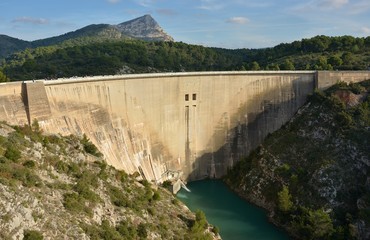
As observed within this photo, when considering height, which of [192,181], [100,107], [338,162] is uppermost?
[100,107]

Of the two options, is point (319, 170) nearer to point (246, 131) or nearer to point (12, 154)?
point (246, 131)

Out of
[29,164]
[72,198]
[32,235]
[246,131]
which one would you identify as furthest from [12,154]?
[246,131]

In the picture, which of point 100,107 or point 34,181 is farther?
point 100,107

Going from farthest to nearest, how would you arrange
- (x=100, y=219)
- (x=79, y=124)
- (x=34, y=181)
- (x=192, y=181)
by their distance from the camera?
1. (x=192, y=181)
2. (x=79, y=124)
3. (x=100, y=219)
4. (x=34, y=181)

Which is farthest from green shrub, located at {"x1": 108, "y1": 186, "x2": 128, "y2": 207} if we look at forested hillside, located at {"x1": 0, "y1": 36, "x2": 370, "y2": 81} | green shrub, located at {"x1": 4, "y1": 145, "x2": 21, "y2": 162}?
forested hillside, located at {"x1": 0, "y1": 36, "x2": 370, "y2": 81}

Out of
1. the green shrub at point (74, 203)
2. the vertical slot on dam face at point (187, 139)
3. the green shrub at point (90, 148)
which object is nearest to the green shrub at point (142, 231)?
the green shrub at point (74, 203)

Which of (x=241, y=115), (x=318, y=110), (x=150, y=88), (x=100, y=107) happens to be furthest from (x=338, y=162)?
(x=100, y=107)

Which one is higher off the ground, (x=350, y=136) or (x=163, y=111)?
(x=163, y=111)

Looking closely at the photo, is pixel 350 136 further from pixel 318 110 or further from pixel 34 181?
pixel 34 181
